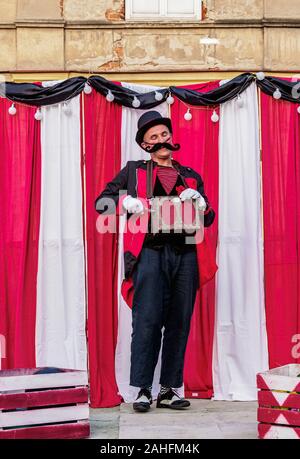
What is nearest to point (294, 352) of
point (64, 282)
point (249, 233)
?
point (249, 233)

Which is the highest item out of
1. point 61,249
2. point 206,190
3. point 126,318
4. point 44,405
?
point 206,190

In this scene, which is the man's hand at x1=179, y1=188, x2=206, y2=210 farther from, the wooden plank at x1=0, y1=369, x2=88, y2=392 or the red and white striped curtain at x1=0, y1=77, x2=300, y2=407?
the wooden plank at x1=0, y1=369, x2=88, y2=392

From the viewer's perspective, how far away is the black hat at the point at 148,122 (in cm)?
616

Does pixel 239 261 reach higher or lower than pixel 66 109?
lower

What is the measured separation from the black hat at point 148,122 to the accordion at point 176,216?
53 centimetres

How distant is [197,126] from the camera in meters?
6.70

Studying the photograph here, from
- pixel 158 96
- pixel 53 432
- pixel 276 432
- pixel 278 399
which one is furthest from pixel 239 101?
pixel 53 432

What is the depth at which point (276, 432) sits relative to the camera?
16.0 feet

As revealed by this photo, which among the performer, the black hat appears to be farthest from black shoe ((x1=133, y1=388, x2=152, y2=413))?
the black hat

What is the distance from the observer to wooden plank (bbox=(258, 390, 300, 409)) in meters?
4.83

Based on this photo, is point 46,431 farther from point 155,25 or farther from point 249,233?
point 155,25

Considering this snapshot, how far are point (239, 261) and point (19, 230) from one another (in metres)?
1.69

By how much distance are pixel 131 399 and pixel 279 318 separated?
1278mm

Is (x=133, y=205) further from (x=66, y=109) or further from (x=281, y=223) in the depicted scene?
(x=281, y=223)
